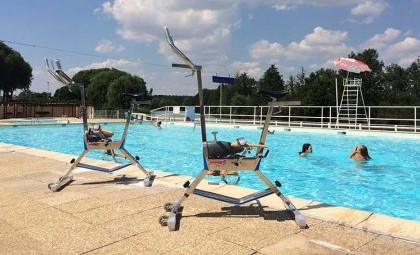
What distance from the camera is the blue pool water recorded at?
7410 mm

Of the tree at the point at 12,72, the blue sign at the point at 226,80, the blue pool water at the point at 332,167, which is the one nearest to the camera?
the blue sign at the point at 226,80

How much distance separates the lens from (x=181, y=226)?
3660 millimetres

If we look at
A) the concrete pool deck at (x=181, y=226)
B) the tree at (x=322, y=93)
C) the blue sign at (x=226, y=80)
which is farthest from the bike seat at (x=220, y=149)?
the tree at (x=322, y=93)

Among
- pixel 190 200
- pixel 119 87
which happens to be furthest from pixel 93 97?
pixel 190 200

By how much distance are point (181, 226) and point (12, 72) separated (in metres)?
57.3

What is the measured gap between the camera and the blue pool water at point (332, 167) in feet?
24.3

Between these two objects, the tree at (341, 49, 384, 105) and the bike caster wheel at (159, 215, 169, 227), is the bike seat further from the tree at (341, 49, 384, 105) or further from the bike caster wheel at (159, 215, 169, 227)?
the tree at (341, 49, 384, 105)

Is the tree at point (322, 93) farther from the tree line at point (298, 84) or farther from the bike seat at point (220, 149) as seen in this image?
the bike seat at point (220, 149)

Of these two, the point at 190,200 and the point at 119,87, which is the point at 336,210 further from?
the point at 119,87

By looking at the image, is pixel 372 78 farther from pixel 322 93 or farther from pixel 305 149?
pixel 305 149

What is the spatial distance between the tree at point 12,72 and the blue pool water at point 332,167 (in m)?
39.3

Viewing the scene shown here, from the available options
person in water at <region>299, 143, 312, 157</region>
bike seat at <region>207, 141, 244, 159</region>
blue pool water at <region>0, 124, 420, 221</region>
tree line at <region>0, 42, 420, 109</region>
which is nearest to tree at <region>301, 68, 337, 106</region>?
tree line at <region>0, 42, 420, 109</region>

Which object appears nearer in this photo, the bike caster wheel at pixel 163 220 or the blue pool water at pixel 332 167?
the bike caster wheel at pixel 163 220

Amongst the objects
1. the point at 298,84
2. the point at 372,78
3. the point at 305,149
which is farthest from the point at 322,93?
the point at 305,149
